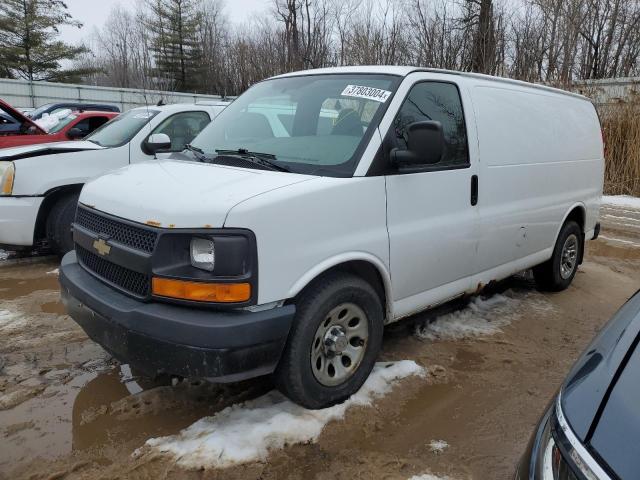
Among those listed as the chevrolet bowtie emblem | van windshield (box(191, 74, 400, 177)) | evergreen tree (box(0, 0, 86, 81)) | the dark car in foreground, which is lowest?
the dark car in foreground

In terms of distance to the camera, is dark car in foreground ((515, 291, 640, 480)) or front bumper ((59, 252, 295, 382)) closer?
dark car in foreground ((515, 291, 640, 480))

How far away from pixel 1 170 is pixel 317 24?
72.5 feet

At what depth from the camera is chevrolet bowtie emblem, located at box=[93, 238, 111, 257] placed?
296 centimetres

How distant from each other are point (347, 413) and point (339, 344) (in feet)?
1.34

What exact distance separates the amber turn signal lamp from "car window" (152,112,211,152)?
4324 millimetres

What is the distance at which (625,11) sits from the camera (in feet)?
68.9

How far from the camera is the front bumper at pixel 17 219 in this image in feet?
18.2

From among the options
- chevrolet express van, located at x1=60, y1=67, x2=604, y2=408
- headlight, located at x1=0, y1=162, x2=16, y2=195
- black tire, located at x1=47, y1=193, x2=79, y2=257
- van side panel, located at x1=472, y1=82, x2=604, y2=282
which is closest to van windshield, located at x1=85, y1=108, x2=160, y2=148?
black tire, located at x1=47, y1=193, x2=79, y2=257

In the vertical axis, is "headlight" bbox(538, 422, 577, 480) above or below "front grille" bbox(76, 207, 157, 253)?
below

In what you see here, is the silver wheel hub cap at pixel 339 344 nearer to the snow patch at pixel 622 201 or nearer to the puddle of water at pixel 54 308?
the puddle of water at pixel 54 308

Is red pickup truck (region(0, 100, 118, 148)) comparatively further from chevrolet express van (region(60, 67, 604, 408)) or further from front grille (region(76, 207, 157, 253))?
chevrolet express van (region(60, 67, 604, 408))

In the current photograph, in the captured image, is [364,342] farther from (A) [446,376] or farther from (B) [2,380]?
(B) [2,380]

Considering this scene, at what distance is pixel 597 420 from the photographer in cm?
149

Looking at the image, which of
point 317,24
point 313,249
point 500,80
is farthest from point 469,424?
point 317,24
